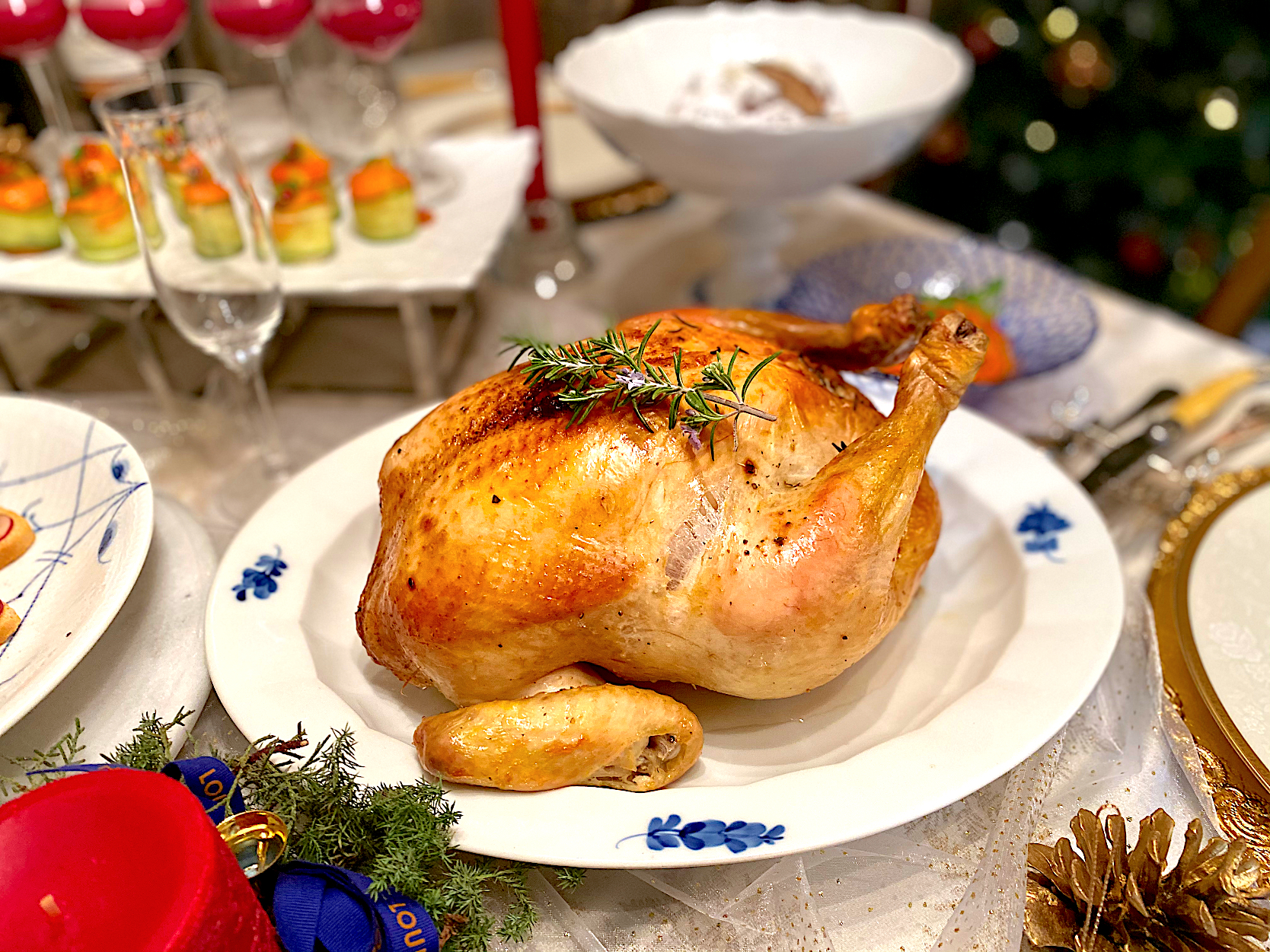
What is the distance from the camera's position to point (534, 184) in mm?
1864

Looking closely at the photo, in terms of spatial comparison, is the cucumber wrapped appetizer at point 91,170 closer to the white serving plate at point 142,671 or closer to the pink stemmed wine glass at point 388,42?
the pink stemmed wine glass at point 388,42

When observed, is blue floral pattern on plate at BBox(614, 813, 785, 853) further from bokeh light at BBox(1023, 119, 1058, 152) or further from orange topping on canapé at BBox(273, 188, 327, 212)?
bokeh light at BBox(1023, 119, 1058, 152)

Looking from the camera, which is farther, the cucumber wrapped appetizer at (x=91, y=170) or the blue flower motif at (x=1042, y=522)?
the cucumber wrapped appetizer at (x=91, y=170)

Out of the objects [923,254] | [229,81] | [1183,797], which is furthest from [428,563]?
[229,81]

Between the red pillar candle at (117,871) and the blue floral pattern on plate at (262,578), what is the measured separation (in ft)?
1.07

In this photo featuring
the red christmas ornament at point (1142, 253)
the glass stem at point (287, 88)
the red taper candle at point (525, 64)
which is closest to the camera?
the red taper candle at point (525, 64)

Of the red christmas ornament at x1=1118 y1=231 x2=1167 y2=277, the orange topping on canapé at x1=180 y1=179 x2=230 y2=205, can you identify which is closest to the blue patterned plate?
the orange topping on canapé at x1=180 y1=179 x2=230 y2=205

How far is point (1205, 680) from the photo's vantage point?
869 millimetres

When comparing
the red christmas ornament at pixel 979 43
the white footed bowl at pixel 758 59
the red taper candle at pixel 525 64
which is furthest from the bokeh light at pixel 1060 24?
the red taper candle at pixel 525 64

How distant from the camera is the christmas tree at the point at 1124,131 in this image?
8.52 ft

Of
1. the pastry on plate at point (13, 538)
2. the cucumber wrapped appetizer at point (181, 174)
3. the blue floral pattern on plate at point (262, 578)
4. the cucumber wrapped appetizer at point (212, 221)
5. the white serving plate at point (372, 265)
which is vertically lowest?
the blue floral pattern on plate at point (262, 578)

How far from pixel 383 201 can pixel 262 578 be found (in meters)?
0.79

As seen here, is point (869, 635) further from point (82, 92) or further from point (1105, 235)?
point (1105, 235)

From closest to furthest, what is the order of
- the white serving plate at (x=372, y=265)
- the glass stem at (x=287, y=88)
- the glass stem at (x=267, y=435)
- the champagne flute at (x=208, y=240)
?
the champagne flute at (x=208, y=240), the glass stem at (x=267, y=435), the white serving plate at (x=372, y=265), the glass stem at (x=287, y=88)
